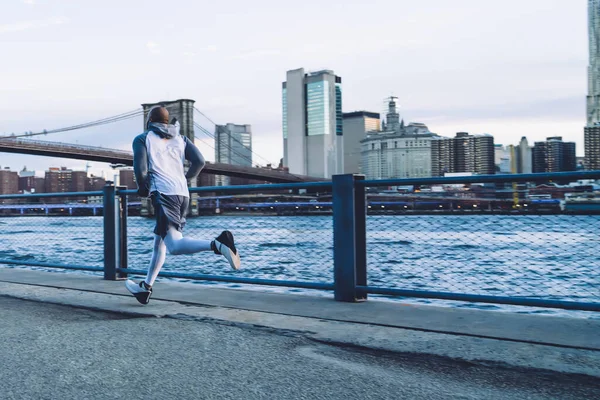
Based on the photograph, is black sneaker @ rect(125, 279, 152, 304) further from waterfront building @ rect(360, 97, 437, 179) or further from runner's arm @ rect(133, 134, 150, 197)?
waterfront building @ rect(360, 97, 437, 179)

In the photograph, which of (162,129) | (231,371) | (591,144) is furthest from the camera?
(591,144)

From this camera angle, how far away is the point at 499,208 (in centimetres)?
473

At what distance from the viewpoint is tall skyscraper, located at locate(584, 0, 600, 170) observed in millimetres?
94062

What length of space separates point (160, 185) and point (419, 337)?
2.12m

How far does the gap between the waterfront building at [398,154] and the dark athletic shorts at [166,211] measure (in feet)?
510

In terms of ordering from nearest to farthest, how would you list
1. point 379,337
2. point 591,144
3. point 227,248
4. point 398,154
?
point 379,337 < point 227,248 < point 591,144 < point 398,154

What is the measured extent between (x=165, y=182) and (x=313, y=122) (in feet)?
547

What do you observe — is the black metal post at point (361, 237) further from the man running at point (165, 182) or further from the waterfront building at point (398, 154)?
the waterfront building at point (398, 154)

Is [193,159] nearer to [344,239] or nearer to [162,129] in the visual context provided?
[162,129]

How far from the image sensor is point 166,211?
4.34 metres

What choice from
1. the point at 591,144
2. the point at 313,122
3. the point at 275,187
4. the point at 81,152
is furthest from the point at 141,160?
the point at 313,122

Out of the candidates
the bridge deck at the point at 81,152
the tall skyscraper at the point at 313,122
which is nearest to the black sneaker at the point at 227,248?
the bridge deck at the point at 81,152

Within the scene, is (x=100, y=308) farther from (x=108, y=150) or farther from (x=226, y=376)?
(x=108, y=150)

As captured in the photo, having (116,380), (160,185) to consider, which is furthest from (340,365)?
(160,185)
